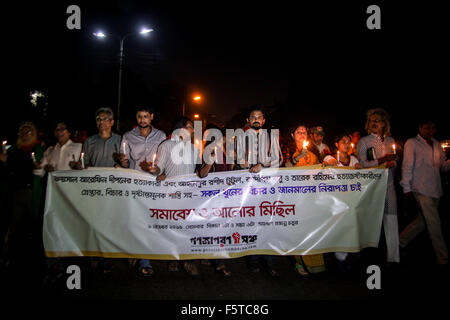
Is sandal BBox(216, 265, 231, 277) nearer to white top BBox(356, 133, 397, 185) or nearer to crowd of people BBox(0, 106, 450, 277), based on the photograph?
crowd of people BBox(0, 106, 450, 277)

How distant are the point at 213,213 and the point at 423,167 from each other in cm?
347

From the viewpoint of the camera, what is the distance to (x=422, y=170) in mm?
5059

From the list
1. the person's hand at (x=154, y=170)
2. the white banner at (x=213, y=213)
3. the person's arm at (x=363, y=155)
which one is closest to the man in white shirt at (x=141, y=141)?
the person's hand at (x=154, y=170)

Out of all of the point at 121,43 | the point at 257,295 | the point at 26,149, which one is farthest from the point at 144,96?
the point at 257,295

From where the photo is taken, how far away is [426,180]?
499 cm

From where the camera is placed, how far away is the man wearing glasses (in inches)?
191

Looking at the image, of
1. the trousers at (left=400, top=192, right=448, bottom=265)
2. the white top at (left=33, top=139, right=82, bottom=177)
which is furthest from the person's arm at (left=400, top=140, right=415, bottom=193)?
the white top at (left=33, top=139, right=82, bottom=177)

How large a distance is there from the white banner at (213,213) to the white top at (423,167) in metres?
1.06

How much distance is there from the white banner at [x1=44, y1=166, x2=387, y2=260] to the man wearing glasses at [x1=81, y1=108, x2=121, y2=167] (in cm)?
61

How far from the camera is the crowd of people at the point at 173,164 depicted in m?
4.59

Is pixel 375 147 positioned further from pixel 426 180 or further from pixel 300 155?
pixel 300 155

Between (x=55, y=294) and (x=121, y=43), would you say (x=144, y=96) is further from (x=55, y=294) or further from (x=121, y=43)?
(x=55, y=294)

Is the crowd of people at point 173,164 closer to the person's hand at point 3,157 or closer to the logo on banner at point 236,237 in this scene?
the person's hand at point 3,157

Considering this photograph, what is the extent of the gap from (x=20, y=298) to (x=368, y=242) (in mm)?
4410
